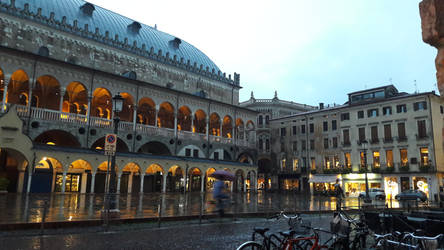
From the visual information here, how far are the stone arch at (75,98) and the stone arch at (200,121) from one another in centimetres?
1394

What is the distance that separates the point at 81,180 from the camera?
29547mm

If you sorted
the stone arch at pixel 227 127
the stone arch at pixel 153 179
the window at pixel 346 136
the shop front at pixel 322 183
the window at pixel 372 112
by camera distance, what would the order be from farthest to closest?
the stone arch at pixel 227 127 < the shop front at pixel 322 183 < the window at pixel 346 136 < the window at pixel 372 112 < the stone arch at pixel 153 179

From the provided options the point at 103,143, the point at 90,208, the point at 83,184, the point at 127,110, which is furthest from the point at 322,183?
the point at 90,208

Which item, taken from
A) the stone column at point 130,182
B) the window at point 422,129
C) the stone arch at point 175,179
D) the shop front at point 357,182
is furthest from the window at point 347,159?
the stone column at point 130,182

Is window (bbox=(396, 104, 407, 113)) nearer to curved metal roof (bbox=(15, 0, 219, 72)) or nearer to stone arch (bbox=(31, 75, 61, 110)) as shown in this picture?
curved metal roof (bbox=(15, 0, 219, 72))

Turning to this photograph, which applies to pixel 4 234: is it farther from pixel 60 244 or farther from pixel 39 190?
pixel 39 190

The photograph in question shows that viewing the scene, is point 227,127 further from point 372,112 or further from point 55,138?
point 55,138

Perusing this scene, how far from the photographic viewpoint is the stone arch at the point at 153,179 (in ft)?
115

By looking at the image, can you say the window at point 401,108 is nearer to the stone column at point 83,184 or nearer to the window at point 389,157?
the window at point 389,157

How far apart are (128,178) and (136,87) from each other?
9.86m

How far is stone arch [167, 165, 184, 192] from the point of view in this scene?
37062 millimetres

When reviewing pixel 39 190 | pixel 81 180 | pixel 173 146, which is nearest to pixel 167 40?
pixel 173 146

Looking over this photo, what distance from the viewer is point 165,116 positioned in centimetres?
4331

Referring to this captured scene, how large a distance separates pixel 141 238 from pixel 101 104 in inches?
1235
